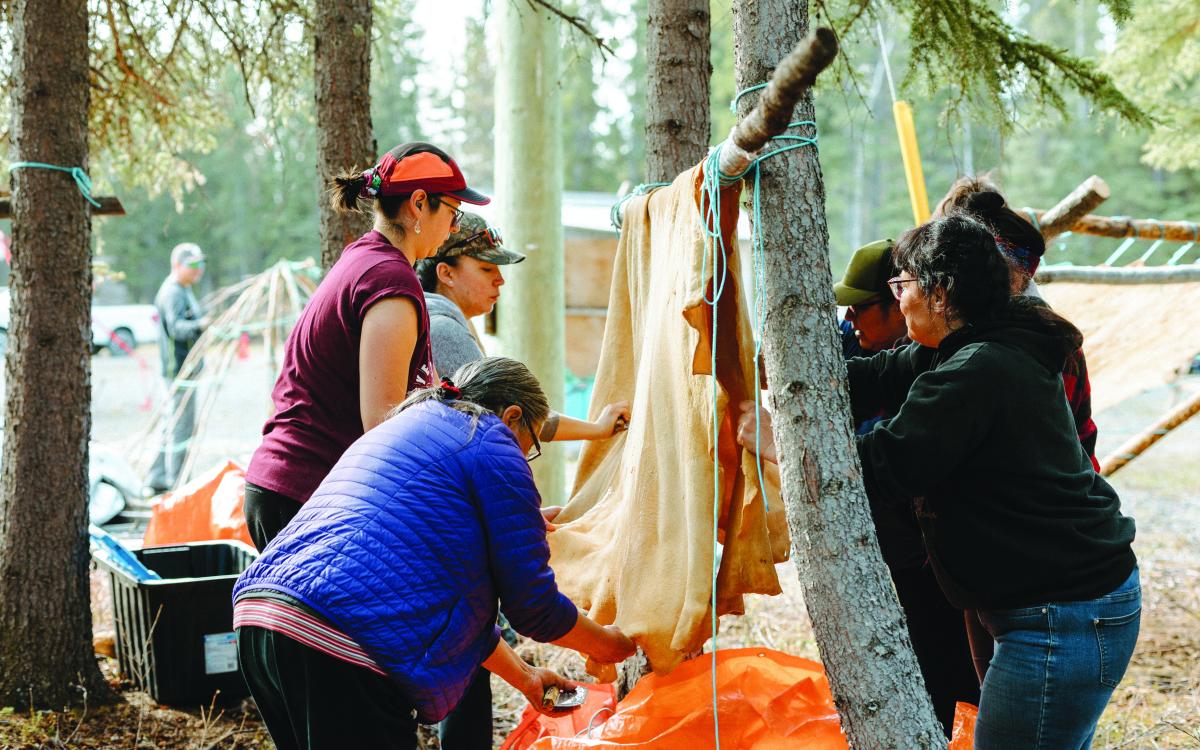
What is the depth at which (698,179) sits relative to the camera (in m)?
2.33

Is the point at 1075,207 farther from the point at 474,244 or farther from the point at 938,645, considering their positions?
the point at 474,244

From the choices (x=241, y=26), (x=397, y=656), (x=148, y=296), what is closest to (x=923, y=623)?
(x=397, y=656)

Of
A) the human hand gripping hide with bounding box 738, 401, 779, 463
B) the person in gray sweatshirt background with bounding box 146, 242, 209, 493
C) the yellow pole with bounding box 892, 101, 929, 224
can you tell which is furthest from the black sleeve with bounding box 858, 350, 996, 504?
the person in gray sweatshirt background with bounding box 146, 242, 209, 493

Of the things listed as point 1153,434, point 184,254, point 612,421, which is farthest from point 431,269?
point 184,254

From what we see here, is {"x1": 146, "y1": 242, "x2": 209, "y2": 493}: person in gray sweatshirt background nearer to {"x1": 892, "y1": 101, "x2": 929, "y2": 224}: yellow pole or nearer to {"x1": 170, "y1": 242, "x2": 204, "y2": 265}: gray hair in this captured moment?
{"x1": 170, "y1": 242, "x2": 204, "y2": 265}: gray hair

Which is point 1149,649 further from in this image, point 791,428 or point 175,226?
point 175,226

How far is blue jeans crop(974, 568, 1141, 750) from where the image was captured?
78.3 inches

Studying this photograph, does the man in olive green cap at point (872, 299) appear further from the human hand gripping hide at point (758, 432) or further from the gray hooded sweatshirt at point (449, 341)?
the gray hooded sweatshirt at point (449, 341)

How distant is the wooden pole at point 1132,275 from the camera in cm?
472

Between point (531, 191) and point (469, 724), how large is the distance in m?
3.37

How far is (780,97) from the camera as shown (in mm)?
1705

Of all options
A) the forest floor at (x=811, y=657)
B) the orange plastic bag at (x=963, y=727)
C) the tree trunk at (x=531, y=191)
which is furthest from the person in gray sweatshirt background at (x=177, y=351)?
the orange plastic bag at (x=963, y=727)

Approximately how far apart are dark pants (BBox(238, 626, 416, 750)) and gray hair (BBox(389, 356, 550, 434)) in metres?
0.51

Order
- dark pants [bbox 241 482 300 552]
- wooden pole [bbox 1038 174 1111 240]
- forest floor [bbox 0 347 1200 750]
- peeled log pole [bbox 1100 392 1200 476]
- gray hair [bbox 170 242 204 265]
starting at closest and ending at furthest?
dark pants [bbox 241 482 300 552], forest floor [bbox 0 347 1200 750], wooden pole [bbox 1038 174 1111 240], peeled log pole [bbox 1100 392 1200 476], gray hair [bbox 170 242 204 265]
